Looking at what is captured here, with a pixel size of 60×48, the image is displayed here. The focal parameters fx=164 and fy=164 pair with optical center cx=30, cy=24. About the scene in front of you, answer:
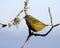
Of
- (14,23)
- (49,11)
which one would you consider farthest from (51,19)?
(14,23)

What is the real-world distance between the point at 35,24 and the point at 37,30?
23mm

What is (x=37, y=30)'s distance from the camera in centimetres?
53

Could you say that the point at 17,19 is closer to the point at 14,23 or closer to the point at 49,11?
the point at 14,23

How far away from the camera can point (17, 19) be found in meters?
0.54

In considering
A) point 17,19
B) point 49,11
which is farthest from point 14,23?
point 49,11

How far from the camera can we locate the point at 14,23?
21.0 inches

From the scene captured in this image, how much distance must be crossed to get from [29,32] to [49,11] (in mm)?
105

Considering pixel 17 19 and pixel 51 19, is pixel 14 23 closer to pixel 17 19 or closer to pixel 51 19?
pixel 17 19

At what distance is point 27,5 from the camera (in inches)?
21.3

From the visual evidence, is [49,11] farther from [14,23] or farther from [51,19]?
[14,23]

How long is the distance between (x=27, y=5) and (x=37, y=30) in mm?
88

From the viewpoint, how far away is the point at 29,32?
1.90ft

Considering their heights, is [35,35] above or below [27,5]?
below

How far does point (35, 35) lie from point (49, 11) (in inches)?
4.0
